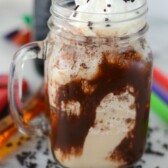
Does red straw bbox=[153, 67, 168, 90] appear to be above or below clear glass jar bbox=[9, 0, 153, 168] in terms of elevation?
below

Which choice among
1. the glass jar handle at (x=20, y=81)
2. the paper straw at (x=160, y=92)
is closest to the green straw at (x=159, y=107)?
the paper straw at (x=160, y=92)

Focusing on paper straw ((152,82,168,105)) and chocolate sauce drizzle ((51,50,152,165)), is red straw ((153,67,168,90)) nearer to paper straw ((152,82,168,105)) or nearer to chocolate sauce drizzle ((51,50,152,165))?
paper straw ((152,82,168,105))

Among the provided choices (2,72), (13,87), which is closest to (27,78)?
(2,72)

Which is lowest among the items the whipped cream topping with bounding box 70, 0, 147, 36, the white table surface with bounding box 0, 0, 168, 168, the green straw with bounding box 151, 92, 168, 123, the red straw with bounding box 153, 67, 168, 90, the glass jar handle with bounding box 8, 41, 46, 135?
the white table surface with bounding box 0, 0, 168, 168

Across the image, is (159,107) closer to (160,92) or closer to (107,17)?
(160,92)

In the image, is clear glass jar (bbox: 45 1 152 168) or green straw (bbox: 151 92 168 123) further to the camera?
green straw (bbox: 151 92 168 123)

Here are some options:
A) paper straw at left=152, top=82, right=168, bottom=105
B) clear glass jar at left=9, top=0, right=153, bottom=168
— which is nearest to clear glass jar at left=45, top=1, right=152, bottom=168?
clear glass jar at left=9, top=0, right=153, bottom=168

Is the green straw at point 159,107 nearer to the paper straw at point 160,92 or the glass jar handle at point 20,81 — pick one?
the paper straw at point 160,92
